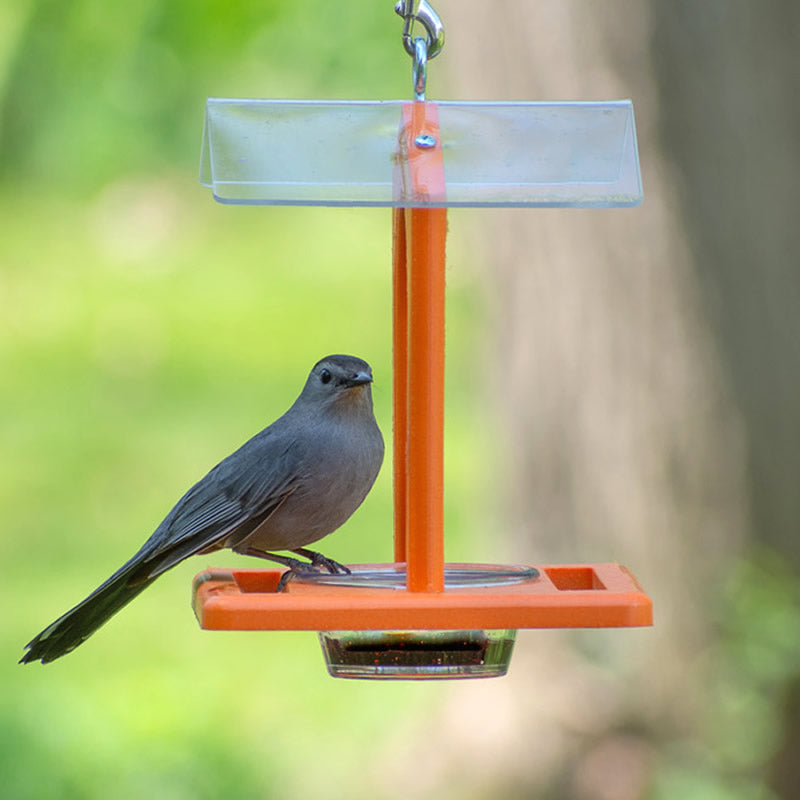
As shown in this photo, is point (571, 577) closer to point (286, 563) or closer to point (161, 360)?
point (286, 563)

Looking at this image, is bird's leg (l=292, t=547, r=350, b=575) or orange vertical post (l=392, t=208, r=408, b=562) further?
bird's leg (l=292, t=547, r=350, b=575)

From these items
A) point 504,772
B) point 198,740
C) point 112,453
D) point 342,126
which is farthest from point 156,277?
point 342,126

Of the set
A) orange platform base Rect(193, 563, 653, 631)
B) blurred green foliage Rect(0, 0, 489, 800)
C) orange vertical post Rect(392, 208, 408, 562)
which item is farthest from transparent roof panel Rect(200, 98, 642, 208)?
blurred green foliage Rect(0, 0, 489, 800)

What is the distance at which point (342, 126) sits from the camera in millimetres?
3074

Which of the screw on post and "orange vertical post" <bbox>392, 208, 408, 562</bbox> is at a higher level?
the screw on post

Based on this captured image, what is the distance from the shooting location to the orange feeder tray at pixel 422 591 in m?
2.87

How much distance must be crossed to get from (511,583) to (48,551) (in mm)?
6000

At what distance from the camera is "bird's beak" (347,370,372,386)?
11.4ft

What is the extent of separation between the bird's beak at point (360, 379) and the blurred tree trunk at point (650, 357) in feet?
7.78

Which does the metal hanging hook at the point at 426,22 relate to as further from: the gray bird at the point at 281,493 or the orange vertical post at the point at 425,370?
the gray bird at the point at 281,493

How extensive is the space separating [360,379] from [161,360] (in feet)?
27.2

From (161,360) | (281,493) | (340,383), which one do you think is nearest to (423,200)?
(340,383)

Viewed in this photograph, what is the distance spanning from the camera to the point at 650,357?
19.1ft

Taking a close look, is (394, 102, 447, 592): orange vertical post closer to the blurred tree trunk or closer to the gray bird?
the gray bird
